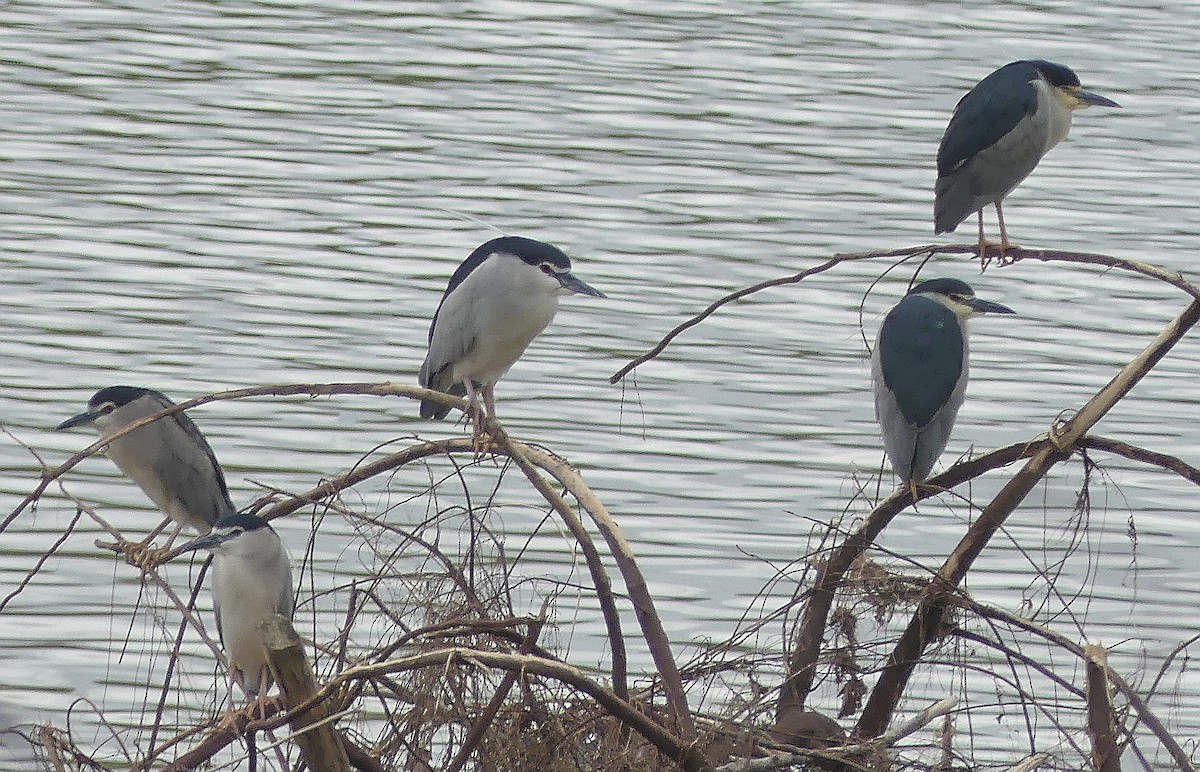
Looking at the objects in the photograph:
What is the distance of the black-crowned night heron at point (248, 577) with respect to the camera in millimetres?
4430

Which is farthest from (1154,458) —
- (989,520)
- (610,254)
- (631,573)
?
(610,254)

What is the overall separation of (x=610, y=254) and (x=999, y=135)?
3359mm

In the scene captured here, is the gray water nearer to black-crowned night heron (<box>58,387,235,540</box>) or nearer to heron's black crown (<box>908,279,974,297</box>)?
black-crowned night heron (<box>58,387,235,540</box>)

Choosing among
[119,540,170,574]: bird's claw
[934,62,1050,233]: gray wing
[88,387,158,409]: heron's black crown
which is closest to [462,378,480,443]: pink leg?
[119,540,170,574]: bird's claw

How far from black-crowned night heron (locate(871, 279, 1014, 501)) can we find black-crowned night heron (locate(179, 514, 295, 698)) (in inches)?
77.8

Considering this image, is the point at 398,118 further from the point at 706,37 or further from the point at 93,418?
the point at 93,418

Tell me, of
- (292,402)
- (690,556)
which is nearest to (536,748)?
(690,556)

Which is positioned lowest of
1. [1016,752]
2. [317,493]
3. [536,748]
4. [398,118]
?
[1016,752]

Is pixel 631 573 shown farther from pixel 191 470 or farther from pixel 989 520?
pixel 191 470

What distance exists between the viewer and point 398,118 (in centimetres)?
1212

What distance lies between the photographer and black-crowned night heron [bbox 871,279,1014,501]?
5770 mm

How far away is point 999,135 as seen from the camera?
666cm

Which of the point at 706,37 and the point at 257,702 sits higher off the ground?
the point at 706,37

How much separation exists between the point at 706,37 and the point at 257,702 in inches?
416
